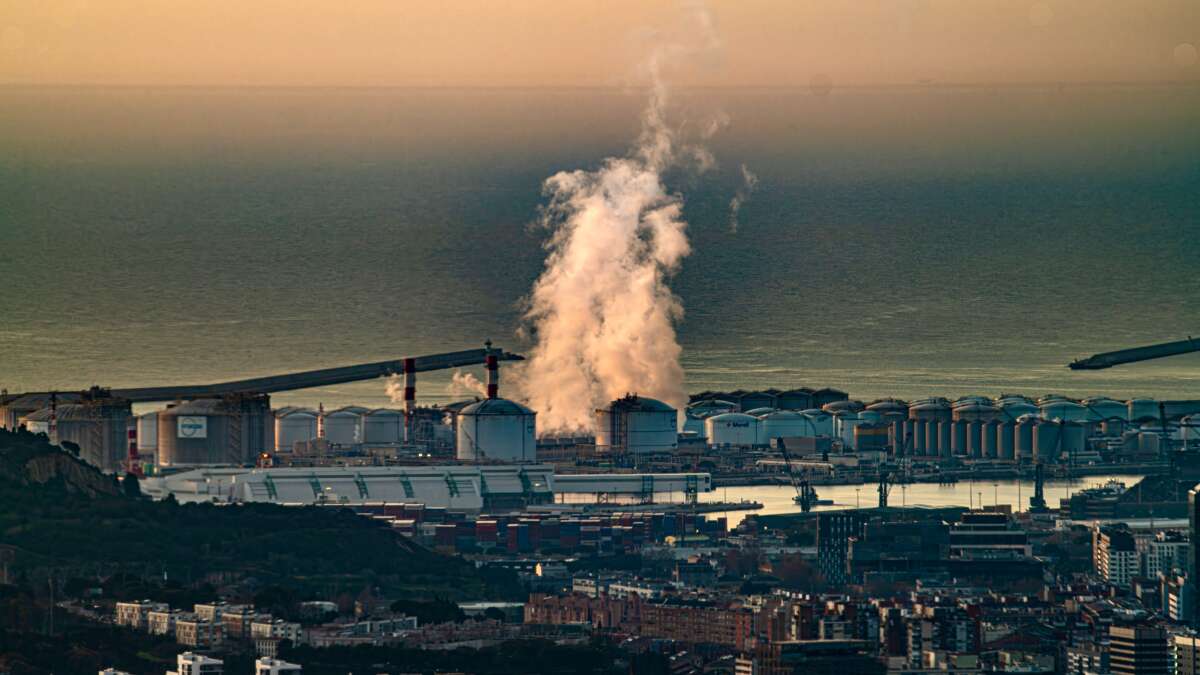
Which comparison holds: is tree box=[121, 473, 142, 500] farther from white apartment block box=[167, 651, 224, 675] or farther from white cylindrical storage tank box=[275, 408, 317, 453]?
white apartment block box=[167, 651, 224, 675]

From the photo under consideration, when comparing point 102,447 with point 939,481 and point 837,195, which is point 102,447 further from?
point 837,195

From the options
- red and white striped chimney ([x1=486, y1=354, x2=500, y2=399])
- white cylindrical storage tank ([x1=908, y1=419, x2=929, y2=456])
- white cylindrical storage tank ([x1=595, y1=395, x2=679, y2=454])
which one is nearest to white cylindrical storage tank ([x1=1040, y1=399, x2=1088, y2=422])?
white cylindrical storage tank ([x1=908, y1=419, x2=929, y2=456])

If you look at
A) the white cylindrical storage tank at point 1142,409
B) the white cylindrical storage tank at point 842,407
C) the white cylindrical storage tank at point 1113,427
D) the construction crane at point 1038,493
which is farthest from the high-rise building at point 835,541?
the white cylindrical storage tank at point 1142,409

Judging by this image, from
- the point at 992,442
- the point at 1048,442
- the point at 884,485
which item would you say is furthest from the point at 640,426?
the point at 1048,442

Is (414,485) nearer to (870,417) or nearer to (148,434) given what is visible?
(148,434)

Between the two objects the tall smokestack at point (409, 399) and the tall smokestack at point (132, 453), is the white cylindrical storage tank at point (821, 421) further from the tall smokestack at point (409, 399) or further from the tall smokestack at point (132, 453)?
the tall smokestack at point (132, 453)

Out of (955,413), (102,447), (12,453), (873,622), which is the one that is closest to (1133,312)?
(955,413)

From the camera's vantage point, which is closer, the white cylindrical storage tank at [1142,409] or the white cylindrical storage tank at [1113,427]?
the white cylindrical storage tank at [1113,427]
